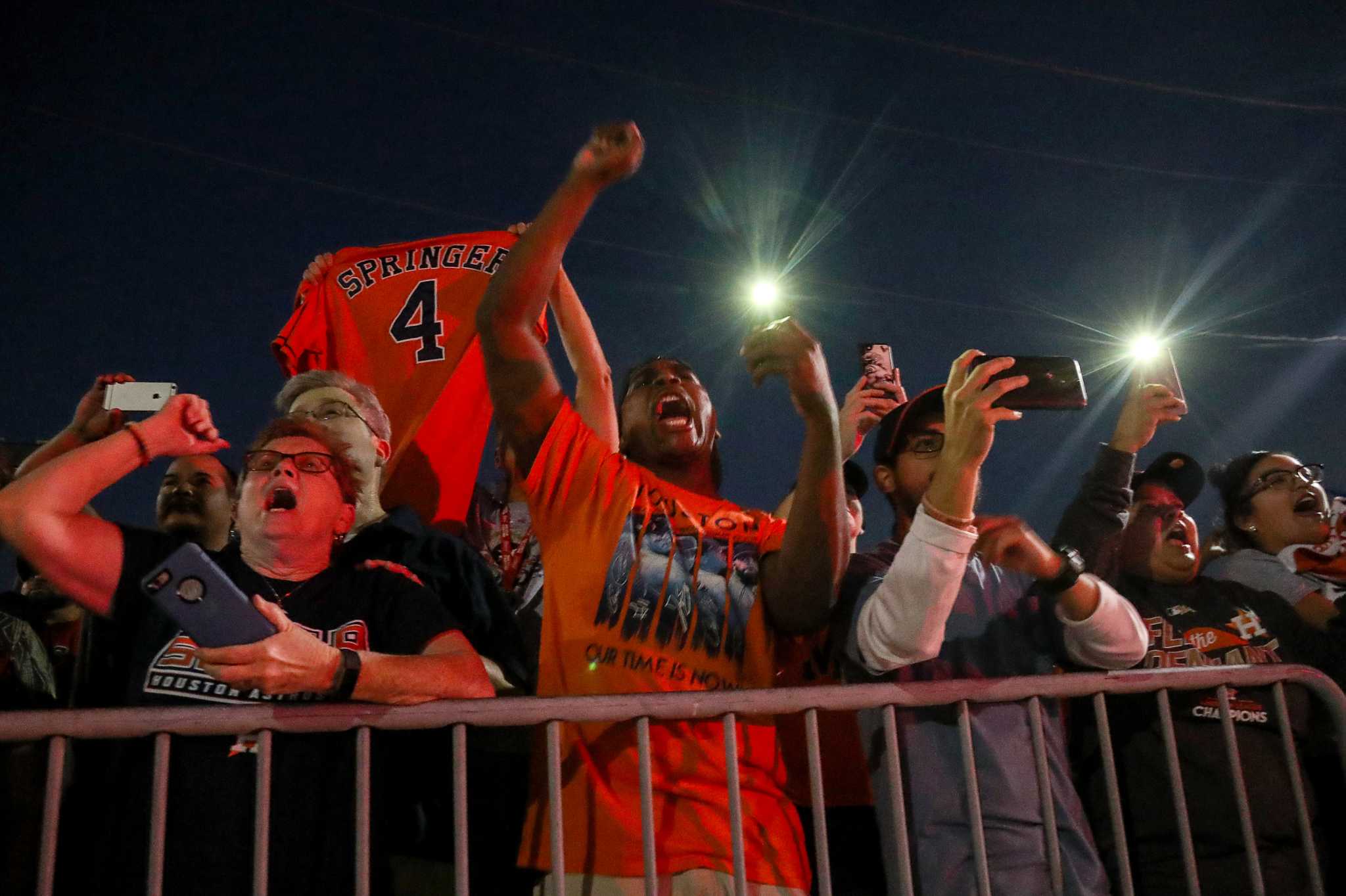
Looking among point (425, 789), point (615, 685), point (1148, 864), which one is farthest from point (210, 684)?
point (1148, 864)

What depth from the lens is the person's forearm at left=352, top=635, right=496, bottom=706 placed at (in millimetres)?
2102

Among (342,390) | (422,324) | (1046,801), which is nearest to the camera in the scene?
(1046,801)

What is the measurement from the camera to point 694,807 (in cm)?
222

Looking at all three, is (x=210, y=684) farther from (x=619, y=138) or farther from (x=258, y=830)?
(x=619, y=138)

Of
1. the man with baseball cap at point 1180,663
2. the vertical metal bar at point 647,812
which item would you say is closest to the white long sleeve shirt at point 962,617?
the man with baseball cap at point 1180,663

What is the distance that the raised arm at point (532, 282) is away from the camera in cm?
254

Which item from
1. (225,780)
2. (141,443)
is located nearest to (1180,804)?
(225,780)

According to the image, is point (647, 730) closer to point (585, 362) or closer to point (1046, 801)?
point (1046, 801)

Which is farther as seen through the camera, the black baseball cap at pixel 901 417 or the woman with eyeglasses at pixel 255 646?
the black baseball cap at pixel 901 417

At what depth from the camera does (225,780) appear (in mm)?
2092

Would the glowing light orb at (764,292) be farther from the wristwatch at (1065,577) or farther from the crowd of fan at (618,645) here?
the wristwatch at (1065,577)

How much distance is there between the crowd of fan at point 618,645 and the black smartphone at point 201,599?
0.16ft

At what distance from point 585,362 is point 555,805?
1771 mm

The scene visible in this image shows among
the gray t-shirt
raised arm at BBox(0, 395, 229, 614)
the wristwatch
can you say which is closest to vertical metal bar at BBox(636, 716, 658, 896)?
the wristwatch
